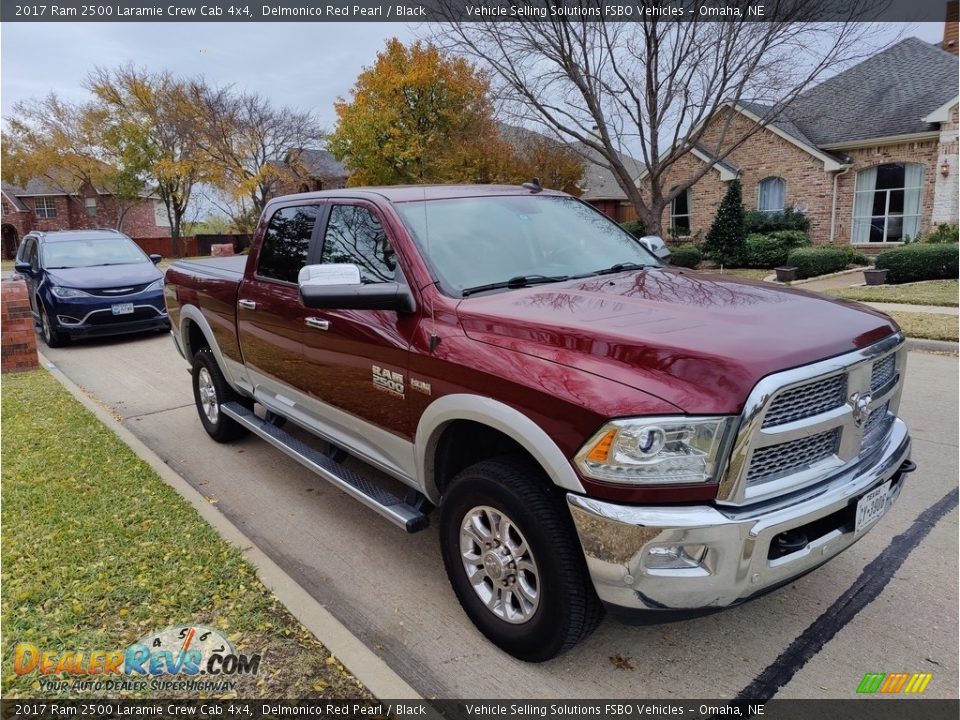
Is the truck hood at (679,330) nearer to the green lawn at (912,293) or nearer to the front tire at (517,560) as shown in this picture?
the front tire at (517,560)

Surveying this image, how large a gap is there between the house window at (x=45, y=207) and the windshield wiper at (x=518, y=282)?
190 ft

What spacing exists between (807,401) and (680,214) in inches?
968

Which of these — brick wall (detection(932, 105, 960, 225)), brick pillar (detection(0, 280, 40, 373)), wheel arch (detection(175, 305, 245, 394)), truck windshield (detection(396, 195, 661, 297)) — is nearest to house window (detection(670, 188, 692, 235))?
brick wall (detection(932, 105, 960, 225))

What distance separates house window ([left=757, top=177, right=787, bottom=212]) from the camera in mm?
22562

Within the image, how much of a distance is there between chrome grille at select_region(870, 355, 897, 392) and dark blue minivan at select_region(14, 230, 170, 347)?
1007 centimetres

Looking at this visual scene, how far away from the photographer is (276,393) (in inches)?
181

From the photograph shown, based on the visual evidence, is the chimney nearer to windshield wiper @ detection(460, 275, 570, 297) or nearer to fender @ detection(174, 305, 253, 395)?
windshield wiper @ detection(460, 275, 570, 297)

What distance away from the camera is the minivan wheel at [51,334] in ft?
34.1

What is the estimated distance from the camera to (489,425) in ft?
9.06

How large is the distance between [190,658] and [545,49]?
1560 cm

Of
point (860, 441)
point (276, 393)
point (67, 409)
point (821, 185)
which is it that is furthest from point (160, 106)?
point (860, 441)

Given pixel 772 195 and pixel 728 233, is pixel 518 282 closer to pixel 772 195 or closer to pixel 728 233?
pixel 728 233

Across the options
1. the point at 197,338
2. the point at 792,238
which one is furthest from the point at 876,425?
the point at 792,238

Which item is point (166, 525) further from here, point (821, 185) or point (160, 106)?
point (160, 106)
